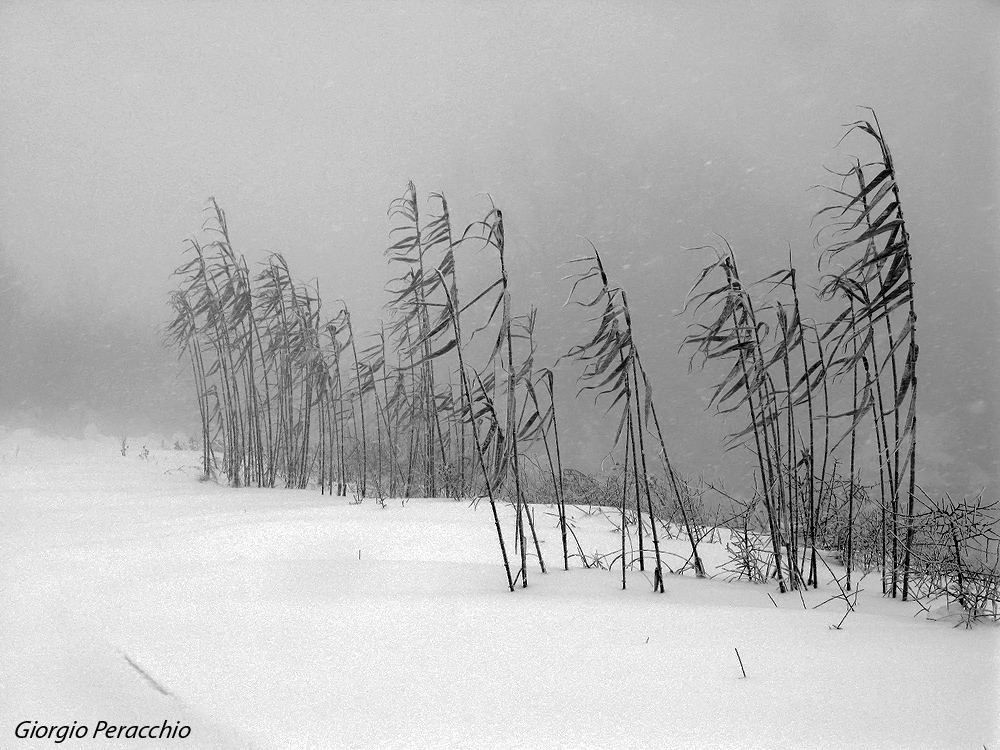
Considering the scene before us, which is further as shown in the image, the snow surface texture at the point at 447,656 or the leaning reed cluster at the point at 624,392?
the leaning reed cluster at the point at 624,392

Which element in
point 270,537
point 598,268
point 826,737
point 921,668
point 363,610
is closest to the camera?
point 826,737

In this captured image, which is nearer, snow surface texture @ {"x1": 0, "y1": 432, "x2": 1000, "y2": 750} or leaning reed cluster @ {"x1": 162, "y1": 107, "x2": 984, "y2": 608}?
snow surface texture @ {"x1": 0, "y1": 432, "x2": 1000, "y2": 750}

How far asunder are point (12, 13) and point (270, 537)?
2.40 m

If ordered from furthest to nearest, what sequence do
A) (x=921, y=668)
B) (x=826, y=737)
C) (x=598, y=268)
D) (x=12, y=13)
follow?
(x=12, y=13)
(x=598, y=268)
(x=921, y=668)
(x=826, y=737)

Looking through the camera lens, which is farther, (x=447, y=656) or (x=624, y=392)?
(x=624, y=392)

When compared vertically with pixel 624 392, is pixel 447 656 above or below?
below

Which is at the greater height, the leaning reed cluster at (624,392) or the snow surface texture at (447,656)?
the leaning reed cluster at (624,392)

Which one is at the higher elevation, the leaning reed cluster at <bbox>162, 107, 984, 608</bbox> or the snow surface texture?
the leaning reed cluster at <bbox>162, 107, 984, 608</bbox>

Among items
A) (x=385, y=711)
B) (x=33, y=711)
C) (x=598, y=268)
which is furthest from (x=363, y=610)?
(x=598, y=268)

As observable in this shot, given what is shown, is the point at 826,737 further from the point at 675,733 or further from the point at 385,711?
the point at 385,711

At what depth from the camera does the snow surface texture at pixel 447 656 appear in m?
0.79

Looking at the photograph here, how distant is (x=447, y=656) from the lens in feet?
3.36

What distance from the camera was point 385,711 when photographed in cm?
83

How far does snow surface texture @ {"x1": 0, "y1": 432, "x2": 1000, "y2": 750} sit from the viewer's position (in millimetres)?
792
